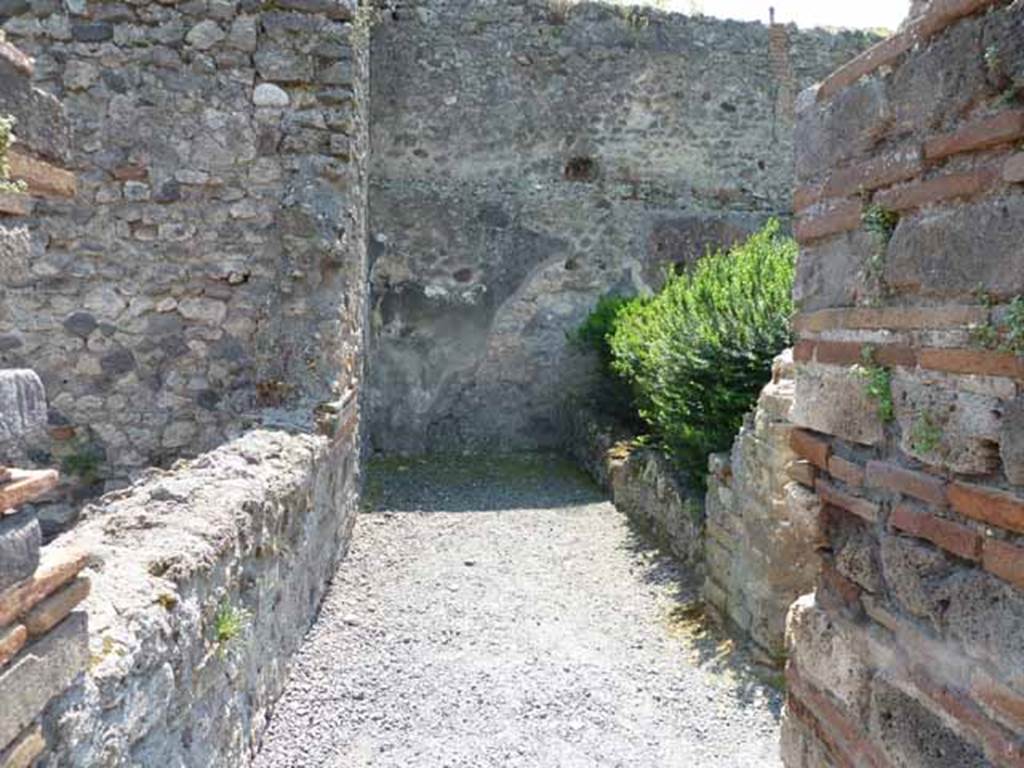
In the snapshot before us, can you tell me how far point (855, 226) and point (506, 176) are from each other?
8046 mm

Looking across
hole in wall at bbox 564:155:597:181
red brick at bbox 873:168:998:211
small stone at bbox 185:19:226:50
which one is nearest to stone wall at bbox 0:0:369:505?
small stone at bbox 185:19:226:50

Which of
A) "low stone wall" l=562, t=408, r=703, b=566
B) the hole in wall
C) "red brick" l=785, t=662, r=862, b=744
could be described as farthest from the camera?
the hole in wall

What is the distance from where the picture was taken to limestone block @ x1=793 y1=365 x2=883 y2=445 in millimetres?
1973

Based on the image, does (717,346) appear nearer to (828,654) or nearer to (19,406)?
(828,654)

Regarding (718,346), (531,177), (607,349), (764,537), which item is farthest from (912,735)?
(531,177)

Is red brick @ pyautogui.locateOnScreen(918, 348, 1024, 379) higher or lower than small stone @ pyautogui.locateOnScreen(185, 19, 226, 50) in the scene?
lower

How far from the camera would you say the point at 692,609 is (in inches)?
205

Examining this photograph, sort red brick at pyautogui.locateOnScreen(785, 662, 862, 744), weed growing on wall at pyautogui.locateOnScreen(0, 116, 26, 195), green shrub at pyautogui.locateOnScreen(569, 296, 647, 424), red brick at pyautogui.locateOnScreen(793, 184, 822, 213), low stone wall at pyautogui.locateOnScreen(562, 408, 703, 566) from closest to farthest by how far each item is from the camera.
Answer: weed growing on wall at pyautogui.locateOnScreen(0, 116, 26, 195) < red brick at pyautogui.locateOnScreen(785, 662, 862, 744) < red brick at pyautogui.locateOnScreen(793, 184, 822, 213) < low stone wall at pyautogui.locateOnScreen(562, 408, 703, 566) < green shrub at pyautogui.locateOnScreen(569, 296, 647, 424)

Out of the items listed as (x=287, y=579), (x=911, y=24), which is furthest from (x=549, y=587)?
(x=911, y=24)

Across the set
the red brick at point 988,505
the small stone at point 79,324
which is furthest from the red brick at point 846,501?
the small stone at point 79,324

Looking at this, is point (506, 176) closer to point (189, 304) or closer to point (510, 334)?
point (510, 334)

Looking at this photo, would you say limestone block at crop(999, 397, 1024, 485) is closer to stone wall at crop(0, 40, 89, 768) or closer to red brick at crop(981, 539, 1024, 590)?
red brick at crop(981, 539, 1024, 590)

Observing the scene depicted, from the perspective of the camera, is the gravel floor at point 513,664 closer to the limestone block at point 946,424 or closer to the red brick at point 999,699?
the red brick at point 999,699

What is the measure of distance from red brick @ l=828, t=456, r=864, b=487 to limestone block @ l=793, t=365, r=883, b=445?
59 millimetres
